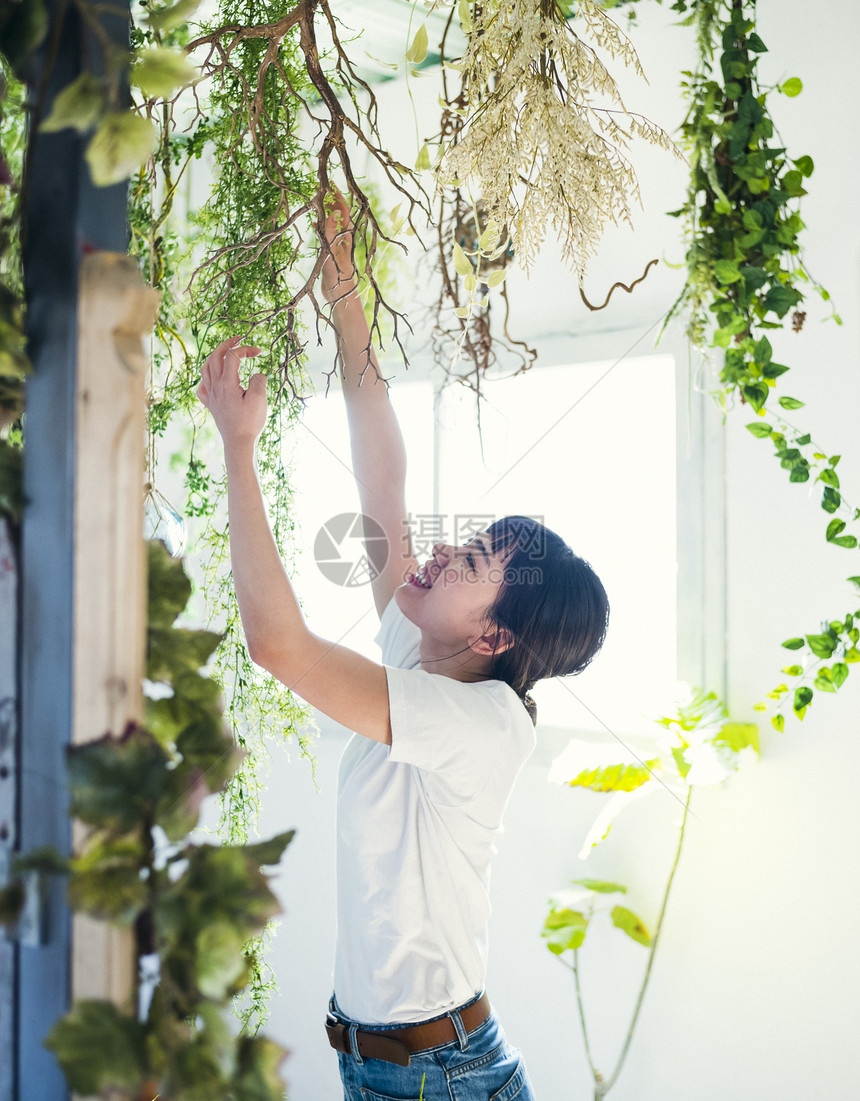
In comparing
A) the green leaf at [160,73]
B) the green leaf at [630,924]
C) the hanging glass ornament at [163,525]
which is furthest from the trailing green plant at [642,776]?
the green leaf at [160,73]

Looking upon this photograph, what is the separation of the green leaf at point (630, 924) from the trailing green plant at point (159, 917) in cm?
140

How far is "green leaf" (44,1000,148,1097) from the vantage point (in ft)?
1.08

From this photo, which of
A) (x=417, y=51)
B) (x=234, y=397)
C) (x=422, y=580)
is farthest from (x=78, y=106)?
(x=422, y=580)

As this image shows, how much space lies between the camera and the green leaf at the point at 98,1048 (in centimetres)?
33

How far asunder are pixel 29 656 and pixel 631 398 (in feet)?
5.29

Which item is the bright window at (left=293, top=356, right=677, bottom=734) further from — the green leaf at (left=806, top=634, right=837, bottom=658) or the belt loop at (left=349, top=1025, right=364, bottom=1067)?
the belt loop at (left=349, top=1025, right=364, bottom=1067)

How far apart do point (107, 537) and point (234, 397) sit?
1.64 ft

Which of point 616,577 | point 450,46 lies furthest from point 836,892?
point 450,46

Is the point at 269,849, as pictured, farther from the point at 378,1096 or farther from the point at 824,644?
the point at 824,644

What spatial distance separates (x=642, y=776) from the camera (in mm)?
1541

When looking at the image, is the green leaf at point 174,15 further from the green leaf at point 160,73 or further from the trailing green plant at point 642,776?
the trailing green plant at point 642,776

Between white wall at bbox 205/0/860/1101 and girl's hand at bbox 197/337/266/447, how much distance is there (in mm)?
1052

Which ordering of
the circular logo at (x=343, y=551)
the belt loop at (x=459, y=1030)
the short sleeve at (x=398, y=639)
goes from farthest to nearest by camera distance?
1. the circular logo at (x=343, y=551)
2. the short sleeve at (x=398, y=639)
3. the belt loop at (x=459, y=1030)

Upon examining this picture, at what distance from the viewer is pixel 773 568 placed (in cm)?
155
